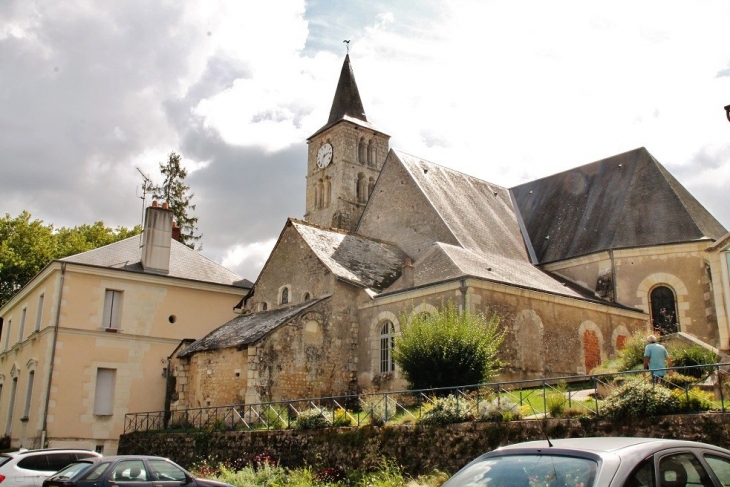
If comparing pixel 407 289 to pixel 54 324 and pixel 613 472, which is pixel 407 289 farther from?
pixel 613 472

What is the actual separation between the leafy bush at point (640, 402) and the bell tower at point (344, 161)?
31394 millimetres

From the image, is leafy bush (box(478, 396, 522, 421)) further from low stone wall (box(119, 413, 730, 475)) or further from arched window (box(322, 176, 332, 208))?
arched window (box(322, 176, 332, 208))

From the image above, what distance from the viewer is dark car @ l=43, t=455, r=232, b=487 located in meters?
9.79

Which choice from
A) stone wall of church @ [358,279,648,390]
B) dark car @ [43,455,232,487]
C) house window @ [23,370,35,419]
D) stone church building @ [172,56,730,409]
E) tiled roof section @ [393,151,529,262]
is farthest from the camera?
tiled roof section @ [393,151,529,262]

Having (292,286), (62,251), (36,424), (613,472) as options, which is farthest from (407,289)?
(62,251)

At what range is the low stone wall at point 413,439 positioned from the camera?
30.3 ft

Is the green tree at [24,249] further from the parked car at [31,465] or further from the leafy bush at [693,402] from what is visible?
the leafy bush at [693,402]

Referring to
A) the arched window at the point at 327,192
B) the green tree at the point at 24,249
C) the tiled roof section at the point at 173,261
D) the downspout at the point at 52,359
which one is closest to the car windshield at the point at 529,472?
the downspout at the point at 52,359

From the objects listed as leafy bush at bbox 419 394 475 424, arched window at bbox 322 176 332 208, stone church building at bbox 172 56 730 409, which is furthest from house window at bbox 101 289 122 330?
arched window at bbox 322 176 332 208

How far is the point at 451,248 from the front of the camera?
2158 cm

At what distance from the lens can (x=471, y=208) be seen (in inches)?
1054

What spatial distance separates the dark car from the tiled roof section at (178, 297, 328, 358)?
800 cm

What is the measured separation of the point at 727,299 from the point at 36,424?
19.7 metres

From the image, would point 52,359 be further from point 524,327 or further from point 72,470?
point 524,327
